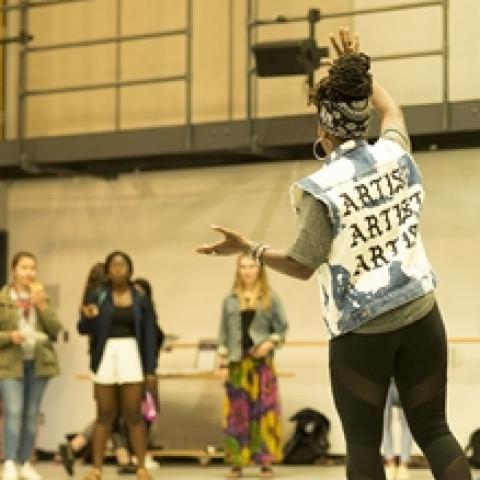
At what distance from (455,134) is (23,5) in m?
4.15

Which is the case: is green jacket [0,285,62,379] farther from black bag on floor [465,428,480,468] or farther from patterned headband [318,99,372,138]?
patterned headband [318,99,372,138]

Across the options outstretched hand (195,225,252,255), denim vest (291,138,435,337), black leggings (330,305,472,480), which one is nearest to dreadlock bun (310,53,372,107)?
denim vest (291,138,435,337)

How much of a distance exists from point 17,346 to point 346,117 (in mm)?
6078

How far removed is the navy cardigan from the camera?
8.95m

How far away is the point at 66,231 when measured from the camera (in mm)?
12633

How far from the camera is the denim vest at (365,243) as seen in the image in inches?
136

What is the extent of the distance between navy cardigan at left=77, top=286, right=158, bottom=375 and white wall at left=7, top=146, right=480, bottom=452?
2663mm

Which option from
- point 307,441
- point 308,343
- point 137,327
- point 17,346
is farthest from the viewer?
point 308,343

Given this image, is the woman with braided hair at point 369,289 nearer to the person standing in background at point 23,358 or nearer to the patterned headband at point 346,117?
the patterned headband at point 346,117

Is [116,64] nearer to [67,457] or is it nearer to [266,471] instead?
[67,457]

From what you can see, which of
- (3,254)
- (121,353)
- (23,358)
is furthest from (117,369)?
(3,254)

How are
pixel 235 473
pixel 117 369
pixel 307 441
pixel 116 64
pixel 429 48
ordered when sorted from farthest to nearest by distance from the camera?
1. pixel 116 64
2. pixel 307 441
3. pixel 429 48
4. pixel 235 473
5. pixel 117 369

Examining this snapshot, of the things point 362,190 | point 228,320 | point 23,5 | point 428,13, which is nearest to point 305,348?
point 228,320

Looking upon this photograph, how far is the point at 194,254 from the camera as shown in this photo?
12.0 metres
